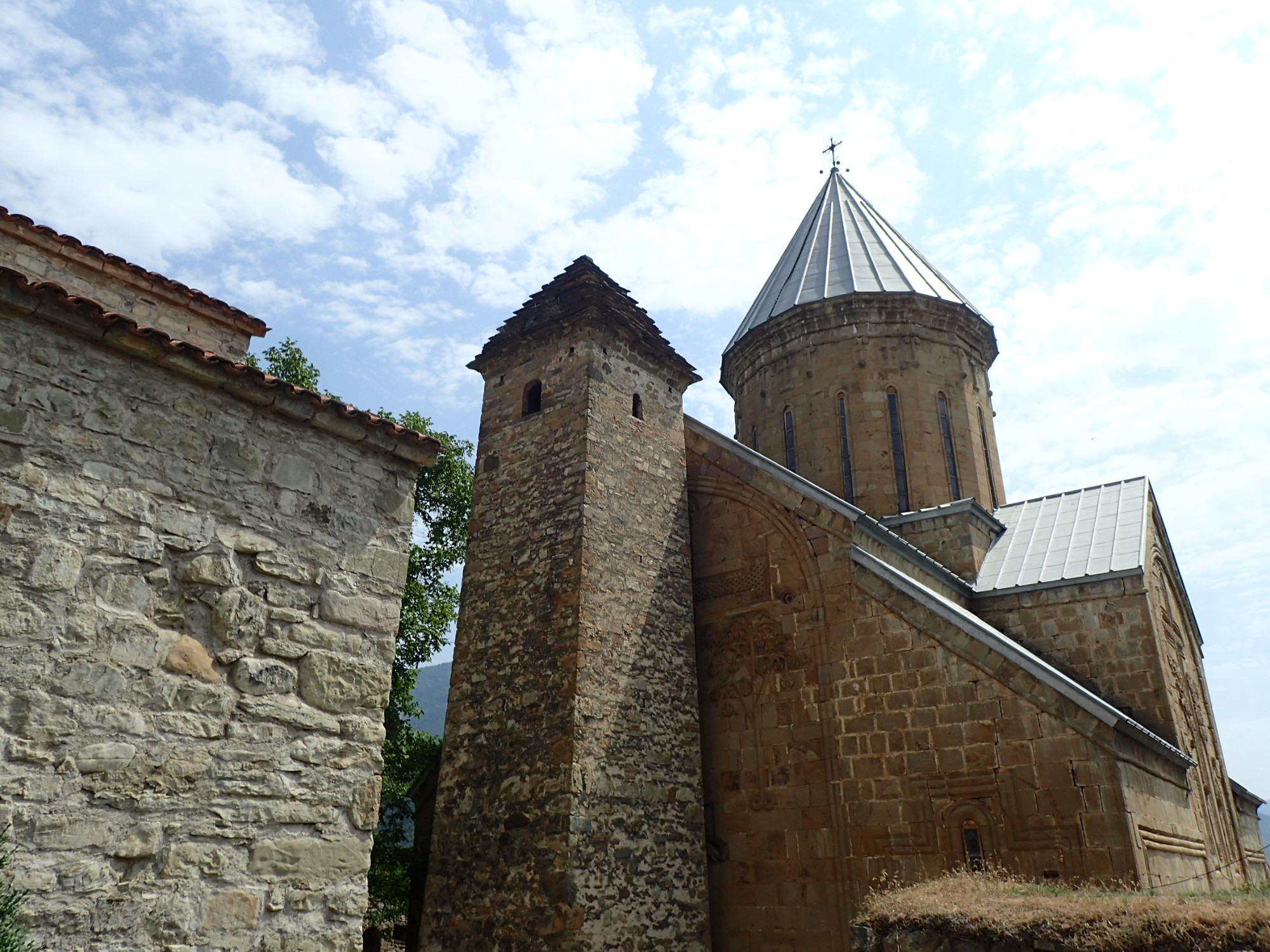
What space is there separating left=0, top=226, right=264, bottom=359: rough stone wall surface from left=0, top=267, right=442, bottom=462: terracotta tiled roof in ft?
10.9

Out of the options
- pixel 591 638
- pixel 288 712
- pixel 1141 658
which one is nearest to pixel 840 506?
pixel 591 638

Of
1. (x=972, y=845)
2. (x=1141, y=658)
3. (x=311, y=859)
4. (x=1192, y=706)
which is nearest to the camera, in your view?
(x=311, y=859)

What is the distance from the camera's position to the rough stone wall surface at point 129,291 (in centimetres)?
766

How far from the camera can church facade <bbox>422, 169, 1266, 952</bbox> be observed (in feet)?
27.7

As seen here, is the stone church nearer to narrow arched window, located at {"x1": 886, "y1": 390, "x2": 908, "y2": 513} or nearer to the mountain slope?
narrow arched window, located at {"x1": 886, "y1": 390, "x2": 908, "y2": 513}

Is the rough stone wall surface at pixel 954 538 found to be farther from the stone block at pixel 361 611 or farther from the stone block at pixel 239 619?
the stone block at pixel 239 619

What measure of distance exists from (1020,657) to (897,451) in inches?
293

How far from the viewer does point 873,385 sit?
15922 mm

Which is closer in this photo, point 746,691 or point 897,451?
point 746,691

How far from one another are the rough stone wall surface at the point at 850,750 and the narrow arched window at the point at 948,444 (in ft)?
18.4

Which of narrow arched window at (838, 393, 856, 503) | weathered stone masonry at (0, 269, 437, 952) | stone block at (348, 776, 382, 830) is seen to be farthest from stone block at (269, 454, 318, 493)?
narrow arched window at (838, 393, 856, 503)

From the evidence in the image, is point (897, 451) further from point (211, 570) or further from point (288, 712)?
point (211, 570)

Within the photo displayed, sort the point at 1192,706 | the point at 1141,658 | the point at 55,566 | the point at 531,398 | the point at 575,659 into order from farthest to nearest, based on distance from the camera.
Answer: the point at 1192,706, the point at 531,398, the point at 1141,658, the point at 575,659, the point at 55,566

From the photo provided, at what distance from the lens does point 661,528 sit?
11133mm
